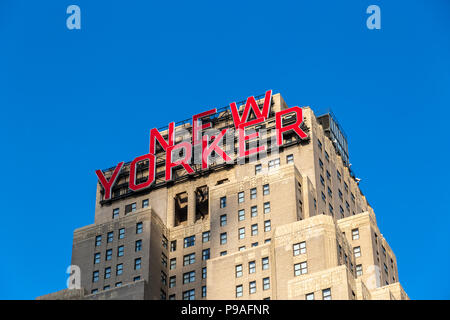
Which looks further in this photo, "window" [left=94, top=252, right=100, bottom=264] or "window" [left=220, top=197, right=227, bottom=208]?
"window" [left=94, top=252, right=100, bottom=264]

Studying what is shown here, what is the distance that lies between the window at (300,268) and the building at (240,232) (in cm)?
14

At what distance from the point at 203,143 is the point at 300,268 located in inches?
1957

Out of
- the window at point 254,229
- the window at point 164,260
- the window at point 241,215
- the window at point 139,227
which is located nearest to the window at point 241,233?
the window at point 254,229

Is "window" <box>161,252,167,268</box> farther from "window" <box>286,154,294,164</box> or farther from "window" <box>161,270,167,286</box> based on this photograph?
"window" <box>286,154,294,164</box>

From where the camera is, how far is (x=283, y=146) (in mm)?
176500

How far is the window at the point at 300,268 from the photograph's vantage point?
142000 mm

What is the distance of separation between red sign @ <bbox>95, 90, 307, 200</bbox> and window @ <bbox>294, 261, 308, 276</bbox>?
37652 millimetres

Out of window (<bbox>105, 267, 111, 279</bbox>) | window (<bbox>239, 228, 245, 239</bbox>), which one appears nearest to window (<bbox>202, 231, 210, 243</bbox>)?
window (<bbox>239, 228, 245, 239</bbox>)

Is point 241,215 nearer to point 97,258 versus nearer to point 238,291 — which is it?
point 238,291

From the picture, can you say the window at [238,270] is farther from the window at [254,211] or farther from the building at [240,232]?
the window at [254,211]

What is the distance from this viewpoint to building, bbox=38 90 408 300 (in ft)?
479
